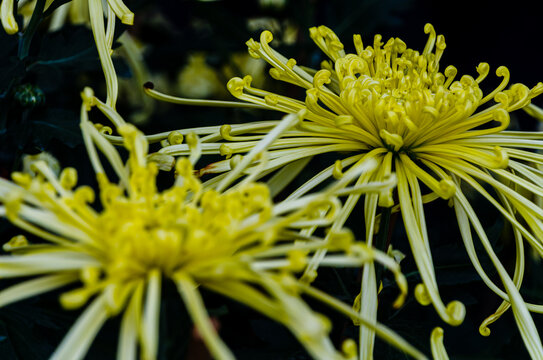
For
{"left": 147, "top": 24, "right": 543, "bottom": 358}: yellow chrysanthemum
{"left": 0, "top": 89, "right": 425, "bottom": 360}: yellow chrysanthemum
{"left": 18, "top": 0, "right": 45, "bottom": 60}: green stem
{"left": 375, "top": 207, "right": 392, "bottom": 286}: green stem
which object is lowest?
{"left": 0, "top": 89, "right": 425, "bottom": 360}: yellow chrysanthemum

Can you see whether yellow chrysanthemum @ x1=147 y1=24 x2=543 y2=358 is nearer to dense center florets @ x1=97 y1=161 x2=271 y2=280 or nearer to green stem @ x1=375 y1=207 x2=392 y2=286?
green stem @ x1=375 y1=207 x2=392 y2=286

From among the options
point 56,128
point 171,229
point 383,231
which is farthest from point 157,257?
point 56,128

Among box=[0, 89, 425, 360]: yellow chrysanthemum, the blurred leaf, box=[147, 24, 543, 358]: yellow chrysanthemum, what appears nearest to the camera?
box=[0, 89, 425, 360]: yellow chrysanthemum

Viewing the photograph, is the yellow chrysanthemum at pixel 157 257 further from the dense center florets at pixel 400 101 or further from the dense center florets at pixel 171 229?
the dense center florets at pixel 400 101

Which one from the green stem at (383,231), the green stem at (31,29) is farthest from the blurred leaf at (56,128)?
the green stem at (383,231)

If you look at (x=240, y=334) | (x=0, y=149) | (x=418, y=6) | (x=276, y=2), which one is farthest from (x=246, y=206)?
(x=418, y=6)

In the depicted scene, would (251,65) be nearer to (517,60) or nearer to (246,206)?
(517,60)

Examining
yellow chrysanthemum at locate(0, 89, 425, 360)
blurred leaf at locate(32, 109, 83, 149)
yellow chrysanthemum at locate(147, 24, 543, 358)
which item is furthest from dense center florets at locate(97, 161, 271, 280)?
blurred leaf at locate(32, 109, 83, 149)
